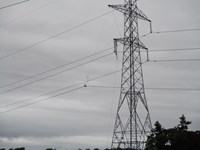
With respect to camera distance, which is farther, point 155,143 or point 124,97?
point 155,143

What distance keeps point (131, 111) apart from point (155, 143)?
73.5ft

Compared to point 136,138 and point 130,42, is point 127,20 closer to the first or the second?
point 130,42

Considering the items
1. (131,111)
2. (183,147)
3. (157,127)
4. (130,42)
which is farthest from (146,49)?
(157,127)

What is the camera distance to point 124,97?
39031 millimetres

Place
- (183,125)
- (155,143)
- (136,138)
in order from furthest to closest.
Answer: (183,125), (155,143), (136,138)

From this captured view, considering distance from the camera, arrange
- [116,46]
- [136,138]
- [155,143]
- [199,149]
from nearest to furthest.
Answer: [136,138], [116,46], [199,149], [155,143]

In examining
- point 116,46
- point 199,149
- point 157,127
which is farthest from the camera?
point 157,127

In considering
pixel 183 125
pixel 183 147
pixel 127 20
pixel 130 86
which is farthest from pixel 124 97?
pixel 183 125

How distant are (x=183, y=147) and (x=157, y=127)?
9227 millimetres

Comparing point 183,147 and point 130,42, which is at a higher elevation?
point 130,42

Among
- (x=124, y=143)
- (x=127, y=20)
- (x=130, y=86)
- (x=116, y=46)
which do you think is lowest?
(x=124, y=143)

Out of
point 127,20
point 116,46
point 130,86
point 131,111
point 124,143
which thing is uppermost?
point 127,20

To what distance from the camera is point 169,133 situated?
58.7 meters

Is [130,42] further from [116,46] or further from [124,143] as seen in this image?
[124,143]
